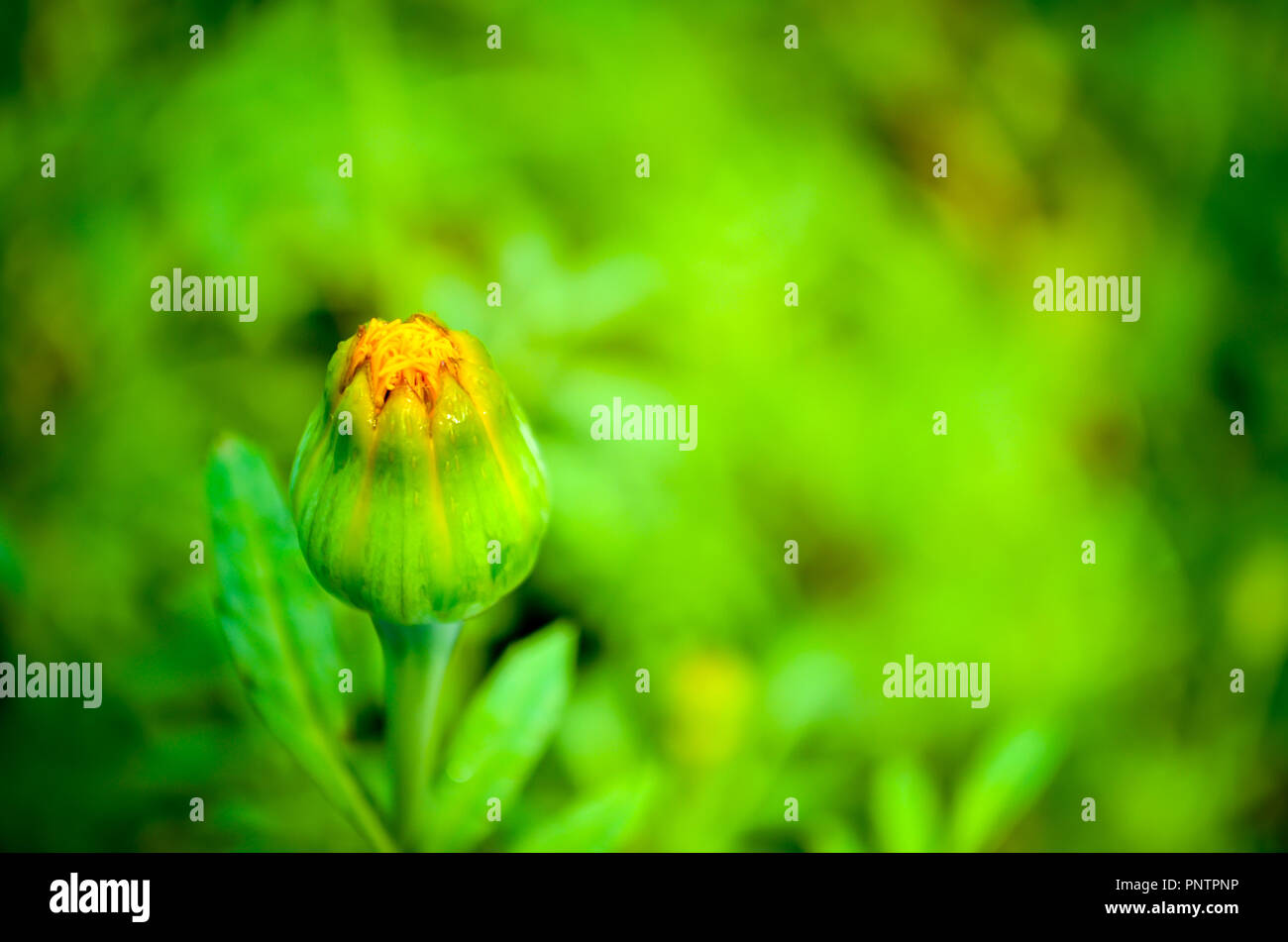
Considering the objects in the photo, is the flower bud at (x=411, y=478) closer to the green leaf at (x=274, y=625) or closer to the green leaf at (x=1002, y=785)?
the green leaf at (x=274, y=625)

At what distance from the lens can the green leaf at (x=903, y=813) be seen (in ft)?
2.86

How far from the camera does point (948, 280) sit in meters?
1.09

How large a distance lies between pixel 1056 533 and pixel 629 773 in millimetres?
541

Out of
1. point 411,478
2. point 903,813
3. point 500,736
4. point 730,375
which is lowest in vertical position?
point 903,813

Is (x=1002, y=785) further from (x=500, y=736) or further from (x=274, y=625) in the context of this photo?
(x=274, y=625)

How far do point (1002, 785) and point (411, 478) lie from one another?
2.19ft

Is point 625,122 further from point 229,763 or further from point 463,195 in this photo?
point 229,763

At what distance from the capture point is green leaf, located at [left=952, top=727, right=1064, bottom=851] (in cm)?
90

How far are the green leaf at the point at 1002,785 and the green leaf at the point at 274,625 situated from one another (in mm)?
537

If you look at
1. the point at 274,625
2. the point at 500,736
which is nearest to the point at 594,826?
the point at 500,736

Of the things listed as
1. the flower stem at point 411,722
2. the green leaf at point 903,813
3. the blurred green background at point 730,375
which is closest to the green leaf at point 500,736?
the flower stem at point 411,722

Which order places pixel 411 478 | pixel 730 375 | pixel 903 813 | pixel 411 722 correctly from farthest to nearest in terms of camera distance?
1. pixel 730 375
2. pixel 903 813
3. pixel 411 722
4. pixel 411 478

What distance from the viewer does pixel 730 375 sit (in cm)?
103
